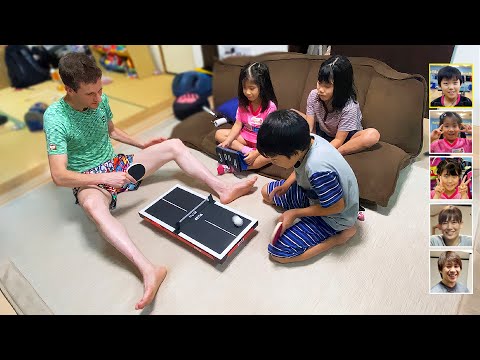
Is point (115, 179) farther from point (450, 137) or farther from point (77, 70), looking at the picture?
point (450, 137)

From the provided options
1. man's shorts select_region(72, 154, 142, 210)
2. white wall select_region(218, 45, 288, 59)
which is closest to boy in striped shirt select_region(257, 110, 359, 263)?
man's shorts select_region(72, 154, 142, 210)

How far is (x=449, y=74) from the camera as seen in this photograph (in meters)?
1.08

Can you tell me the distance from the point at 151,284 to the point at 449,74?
3.97ft

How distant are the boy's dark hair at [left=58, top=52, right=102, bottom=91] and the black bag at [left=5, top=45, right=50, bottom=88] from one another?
71.8 inches

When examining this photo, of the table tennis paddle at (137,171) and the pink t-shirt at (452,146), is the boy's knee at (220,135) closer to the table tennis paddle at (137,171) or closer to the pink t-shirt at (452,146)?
the table tennis paddle at (137,171)

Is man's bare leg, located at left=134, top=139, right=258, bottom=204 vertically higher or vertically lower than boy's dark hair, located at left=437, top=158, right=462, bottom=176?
lower

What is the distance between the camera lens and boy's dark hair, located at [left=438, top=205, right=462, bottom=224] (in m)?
1.02

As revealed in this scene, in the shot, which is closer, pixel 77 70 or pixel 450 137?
pixel 450 137

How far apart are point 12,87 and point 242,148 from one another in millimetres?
2021

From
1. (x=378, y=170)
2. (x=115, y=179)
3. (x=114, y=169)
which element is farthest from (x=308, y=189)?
(x=114, y=169)

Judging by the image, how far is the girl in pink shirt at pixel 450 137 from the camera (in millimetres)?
1067

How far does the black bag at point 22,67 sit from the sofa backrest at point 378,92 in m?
1.99

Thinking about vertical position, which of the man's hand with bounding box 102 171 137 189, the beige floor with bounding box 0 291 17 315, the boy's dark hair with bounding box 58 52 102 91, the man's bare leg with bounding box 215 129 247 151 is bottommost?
the beige floor with bounding box 0 291 17 315

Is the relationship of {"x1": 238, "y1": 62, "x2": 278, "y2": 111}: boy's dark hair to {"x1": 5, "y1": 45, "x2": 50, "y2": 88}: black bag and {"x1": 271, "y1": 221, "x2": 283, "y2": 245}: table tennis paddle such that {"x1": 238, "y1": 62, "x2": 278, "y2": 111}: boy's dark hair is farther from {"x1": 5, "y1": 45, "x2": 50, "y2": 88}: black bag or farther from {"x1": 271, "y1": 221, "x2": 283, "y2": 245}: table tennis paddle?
{"x1": 5, "y1": 45, "x2": 50, "y2": 88}: black bag
